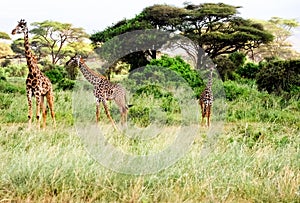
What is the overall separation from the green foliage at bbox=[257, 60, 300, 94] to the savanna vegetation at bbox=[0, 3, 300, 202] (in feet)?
0.07

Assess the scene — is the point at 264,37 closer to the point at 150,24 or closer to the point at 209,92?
the point at 150,24

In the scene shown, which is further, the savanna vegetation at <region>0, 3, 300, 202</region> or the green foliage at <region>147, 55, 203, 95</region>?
the green foliage at <region>147, 55, 203, 95</region>

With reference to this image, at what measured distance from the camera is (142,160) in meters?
4.41

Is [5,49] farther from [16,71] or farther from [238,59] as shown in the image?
[238,59]

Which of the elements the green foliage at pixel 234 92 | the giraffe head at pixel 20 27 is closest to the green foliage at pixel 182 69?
the green foliage at pixel 234 92

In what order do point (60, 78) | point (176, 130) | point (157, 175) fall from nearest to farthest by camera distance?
point (157, 175)
point (176, 130)
point (60, 78)

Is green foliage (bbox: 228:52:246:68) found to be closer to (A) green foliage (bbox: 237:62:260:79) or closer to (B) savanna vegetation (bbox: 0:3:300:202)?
(B) savanna vegetation (bbox: 0:3:300:202)

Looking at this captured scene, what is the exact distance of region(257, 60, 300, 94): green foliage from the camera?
1050 cm

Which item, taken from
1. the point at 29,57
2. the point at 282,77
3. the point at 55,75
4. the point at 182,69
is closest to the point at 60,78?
the point at 55,75

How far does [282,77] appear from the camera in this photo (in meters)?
10.6

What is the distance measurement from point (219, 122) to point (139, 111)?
1.26 metres

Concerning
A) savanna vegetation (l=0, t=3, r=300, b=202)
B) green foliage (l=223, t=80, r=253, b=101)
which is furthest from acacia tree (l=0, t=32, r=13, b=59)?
green foliage (l=223, t=80, r=253, b=101)

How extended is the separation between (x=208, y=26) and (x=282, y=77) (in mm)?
6081

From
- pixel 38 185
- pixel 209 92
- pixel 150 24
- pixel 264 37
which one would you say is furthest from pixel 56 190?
pixel 264 37
